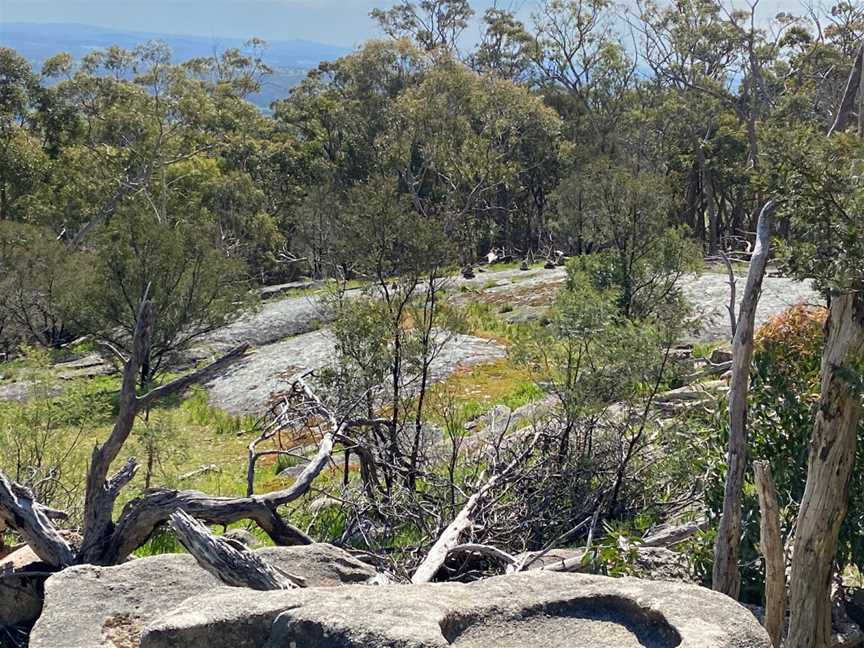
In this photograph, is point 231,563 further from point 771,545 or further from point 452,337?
point 452,337

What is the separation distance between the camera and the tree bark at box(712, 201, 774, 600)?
6434 millimetres

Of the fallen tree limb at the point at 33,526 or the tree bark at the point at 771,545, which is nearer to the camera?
the tree bark at the point at 771,545

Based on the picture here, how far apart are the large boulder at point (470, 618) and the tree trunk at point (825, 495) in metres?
2.27

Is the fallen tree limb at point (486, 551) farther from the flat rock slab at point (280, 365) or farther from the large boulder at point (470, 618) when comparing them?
the flat rock slab at point (280, 365)

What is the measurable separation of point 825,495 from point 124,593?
167 inches

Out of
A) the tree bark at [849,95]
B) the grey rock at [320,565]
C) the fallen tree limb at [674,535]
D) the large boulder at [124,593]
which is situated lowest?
the fallen tree limb at [674,535]

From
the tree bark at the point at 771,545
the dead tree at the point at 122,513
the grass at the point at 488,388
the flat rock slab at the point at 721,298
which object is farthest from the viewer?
the flat rock slab at the point at 721,298

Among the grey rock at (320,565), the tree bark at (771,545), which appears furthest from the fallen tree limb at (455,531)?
the tree bark at (771,545)

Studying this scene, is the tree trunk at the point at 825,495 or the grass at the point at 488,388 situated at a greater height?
the tree trunk at the point at 825,495

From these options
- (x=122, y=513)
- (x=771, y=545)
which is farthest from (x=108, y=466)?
(x=771, y=545)

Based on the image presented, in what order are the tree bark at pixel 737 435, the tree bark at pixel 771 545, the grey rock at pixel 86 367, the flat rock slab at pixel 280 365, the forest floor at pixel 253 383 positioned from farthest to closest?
the grey rock at pixel 86 367, the flat rock slab at pixel 280 365, the forest floor at pixel 253 383, the tree bark at pixel 737 435, the tree bark at pixel 771 545

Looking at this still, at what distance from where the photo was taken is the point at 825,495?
6234 mm

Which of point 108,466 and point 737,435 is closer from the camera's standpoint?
point 737,435

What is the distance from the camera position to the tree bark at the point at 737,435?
21.1 feet
